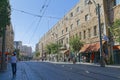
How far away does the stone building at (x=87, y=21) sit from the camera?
42219 millimetres

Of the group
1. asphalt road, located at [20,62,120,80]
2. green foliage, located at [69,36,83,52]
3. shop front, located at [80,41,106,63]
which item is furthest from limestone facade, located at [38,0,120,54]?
asphalt road, located at [20,62,120,80]

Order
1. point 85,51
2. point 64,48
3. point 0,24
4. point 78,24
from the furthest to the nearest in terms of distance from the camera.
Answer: point 64,48
point 78,24
point 85,51
point 0,24

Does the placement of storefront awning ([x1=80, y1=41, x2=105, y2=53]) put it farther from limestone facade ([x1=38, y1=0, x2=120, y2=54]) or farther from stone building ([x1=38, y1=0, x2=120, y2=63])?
limestone facade ([x1=38, y1=0, x2=120, y2=54])

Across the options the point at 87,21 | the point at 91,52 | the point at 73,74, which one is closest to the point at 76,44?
the point at 91,52

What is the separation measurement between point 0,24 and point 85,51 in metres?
30.7

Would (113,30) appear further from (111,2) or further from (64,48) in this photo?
(64,48)

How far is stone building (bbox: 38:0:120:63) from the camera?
4222 centimetres

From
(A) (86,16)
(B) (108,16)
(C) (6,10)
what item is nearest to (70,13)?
(A) (86,16)

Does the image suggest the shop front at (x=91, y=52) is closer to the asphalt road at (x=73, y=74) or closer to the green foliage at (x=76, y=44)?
the green foliage at (x=76, y=44)

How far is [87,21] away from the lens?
169 feet

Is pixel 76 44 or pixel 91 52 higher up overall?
pixel 76 44

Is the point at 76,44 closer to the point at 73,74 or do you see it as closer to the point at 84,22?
the point at 84,22

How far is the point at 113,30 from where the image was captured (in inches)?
1238

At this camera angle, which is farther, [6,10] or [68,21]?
[68,21]
